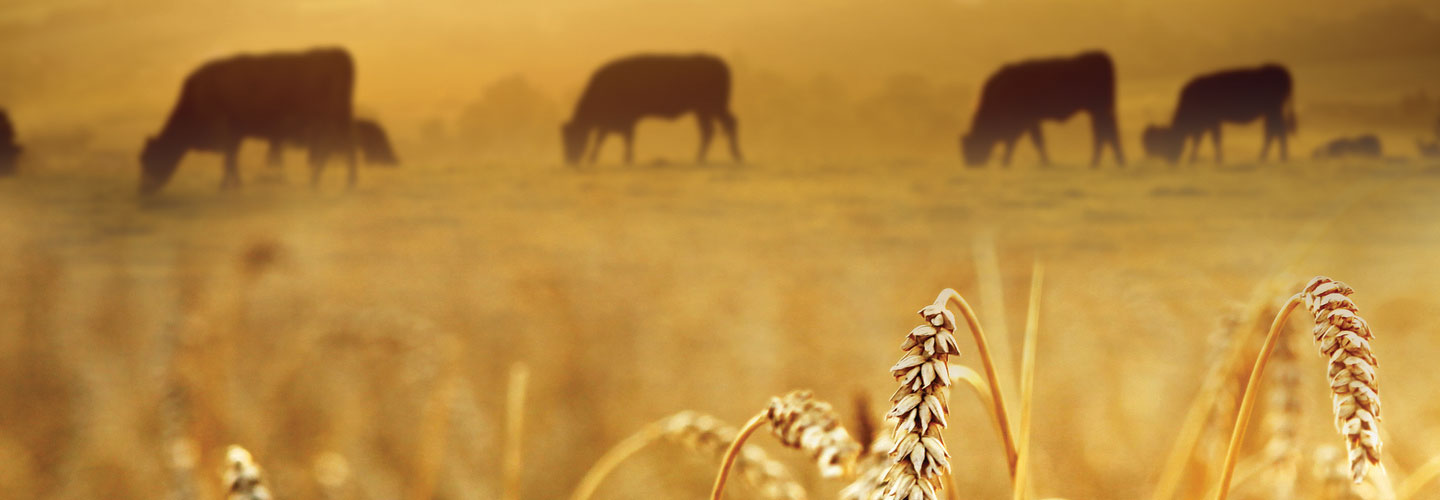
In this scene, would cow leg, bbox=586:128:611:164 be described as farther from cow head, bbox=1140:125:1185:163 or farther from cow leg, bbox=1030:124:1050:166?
cow head, bbox=1140:125:1185:163

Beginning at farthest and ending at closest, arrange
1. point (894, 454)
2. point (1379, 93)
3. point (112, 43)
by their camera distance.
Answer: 1. point (112, 43)
2. point (1379, 93)
3. point (894, 454)

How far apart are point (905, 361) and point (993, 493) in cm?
133

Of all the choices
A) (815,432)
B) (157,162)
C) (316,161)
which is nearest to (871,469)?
(815,432)

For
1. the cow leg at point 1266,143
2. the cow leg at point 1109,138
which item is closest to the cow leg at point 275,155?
the cow leg at point 1109,138

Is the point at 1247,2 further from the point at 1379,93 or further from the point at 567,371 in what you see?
the point at 567,371

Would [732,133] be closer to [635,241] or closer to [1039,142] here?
[635,241]

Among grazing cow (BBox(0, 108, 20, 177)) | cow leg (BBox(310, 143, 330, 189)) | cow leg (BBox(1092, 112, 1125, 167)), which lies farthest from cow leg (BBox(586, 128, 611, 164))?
grazing cow (BBox(0, 108, 20, 177))

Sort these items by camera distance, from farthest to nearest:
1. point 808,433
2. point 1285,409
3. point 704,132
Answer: point 704,132 → point 1285,409 → point 808,433

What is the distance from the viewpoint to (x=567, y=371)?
1549 mm

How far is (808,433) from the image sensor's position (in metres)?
0.32

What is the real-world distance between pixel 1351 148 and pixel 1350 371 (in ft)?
4.82

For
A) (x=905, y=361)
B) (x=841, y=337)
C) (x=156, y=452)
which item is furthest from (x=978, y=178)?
(x=156, y=452)

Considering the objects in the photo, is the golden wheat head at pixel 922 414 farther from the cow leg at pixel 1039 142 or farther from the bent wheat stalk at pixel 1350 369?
the cow leg at pixel 1039 142

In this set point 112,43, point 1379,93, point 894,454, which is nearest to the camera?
point 894,454
